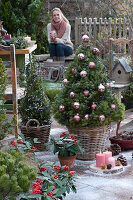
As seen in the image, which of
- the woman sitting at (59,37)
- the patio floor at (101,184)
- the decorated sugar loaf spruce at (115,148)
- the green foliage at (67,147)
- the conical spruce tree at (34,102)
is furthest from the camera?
the woman sitting at (59,37)

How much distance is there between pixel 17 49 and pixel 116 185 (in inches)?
111

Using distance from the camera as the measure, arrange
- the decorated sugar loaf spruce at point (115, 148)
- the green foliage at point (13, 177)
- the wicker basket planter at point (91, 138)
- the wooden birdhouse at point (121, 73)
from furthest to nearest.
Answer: the wooden birdhouse at point (121, 73) → the decorated sugar loaf spruce at point (115, 148) → the wicker basket planter at point (91, 138) → the green foliage at point (13, 177)

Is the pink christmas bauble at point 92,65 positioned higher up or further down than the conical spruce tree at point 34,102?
higher up

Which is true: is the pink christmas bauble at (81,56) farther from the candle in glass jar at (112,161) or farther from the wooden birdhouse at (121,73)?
the wooden birdhouse at (121,73)

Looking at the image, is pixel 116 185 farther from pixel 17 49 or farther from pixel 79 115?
pixel 17 49

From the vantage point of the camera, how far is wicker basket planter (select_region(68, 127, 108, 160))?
15.6 ft

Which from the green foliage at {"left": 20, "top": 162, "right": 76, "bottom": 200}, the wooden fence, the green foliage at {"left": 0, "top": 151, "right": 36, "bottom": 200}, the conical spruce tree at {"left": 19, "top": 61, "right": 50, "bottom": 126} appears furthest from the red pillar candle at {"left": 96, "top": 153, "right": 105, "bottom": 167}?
Result: the wooden fence

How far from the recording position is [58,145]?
177 inches

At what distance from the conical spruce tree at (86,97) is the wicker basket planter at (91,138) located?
0.08 meters

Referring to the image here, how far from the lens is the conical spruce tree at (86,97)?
4.73 meters

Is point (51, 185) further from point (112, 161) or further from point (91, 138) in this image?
point (91, 138)

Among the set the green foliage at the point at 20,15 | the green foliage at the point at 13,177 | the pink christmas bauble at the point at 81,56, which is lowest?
the green foliage at the point at 13,177

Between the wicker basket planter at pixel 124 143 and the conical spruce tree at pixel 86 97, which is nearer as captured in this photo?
the conical spruce tree at pixel 86 97

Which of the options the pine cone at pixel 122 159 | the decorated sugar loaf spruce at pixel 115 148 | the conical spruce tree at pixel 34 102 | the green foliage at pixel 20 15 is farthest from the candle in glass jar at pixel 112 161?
the green foliage at pixel 20 15
